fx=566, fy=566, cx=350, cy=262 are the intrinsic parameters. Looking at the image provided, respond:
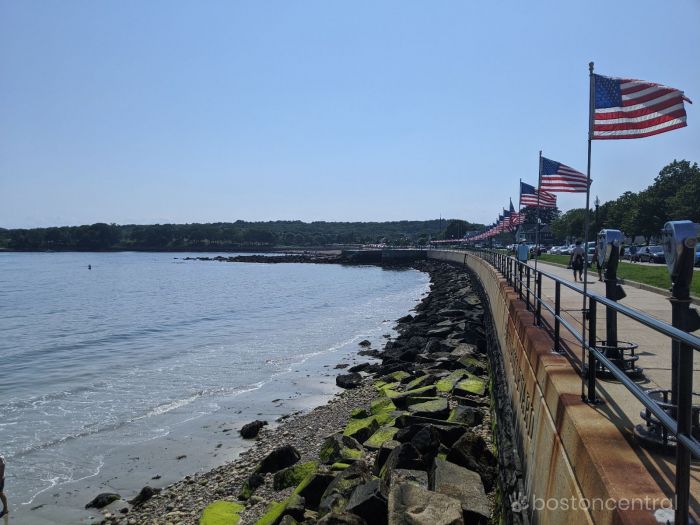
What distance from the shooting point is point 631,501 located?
9.69 ft

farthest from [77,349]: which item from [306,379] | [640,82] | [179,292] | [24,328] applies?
[179,292]

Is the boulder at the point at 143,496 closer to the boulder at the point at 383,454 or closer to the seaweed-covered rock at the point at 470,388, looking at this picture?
the boulder at the point at 383,454

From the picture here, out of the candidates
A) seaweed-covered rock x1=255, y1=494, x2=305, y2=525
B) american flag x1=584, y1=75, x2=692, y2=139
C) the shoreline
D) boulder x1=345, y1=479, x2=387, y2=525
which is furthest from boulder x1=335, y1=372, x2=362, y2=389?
american flag x1=584, y1=75, x2=692, y2=139

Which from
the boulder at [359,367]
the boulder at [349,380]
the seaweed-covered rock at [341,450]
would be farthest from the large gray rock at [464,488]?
the boulder at [359,367]

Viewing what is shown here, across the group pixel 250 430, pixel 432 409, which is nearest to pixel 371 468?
pixel 432 409

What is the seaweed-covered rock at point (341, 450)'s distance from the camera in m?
9.65

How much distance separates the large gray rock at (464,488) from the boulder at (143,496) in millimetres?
5424

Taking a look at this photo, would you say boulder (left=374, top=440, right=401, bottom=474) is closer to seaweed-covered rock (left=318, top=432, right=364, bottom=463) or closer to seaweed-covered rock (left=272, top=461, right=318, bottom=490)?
seaweed-covered rock (left=318, top=432, right=364, bottom=463)

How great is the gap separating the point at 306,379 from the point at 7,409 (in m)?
8.73

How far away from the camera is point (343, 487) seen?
780 centimetres

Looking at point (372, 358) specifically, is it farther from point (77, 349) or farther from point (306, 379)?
point (77, 349)

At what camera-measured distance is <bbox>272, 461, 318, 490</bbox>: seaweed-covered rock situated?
30.9 feet

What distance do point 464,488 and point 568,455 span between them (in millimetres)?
3220

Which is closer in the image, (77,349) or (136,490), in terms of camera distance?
(136,490)
